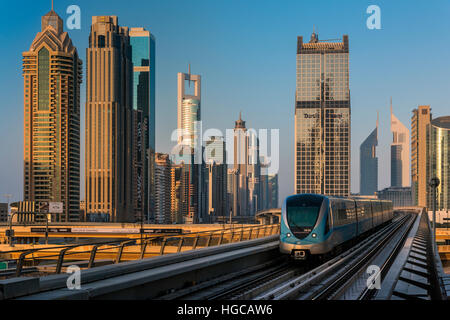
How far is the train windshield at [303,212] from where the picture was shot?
25516 mm

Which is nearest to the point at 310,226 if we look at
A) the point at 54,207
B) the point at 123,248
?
the point at 123,248

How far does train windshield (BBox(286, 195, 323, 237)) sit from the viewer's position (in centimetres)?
2552

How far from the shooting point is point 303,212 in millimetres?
25984

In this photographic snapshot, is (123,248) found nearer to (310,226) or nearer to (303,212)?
(310,226)

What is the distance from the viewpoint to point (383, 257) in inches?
1040

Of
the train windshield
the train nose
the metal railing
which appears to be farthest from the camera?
the train windshield

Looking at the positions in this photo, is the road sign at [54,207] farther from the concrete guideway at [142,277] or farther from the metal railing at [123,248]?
the concrete guideway at [142,277]

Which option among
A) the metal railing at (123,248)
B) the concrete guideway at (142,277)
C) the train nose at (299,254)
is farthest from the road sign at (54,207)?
the concrete guideway at (142,277)

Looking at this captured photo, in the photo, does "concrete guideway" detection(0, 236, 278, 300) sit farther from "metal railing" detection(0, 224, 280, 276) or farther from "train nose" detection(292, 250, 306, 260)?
"train nose" detection(292, 250, 306, 260)

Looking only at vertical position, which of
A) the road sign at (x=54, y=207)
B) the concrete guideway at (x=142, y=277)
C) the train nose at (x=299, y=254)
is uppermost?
the concrete guideway at (x=142, y=277)

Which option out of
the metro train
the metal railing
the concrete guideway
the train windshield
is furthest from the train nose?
the metal railing

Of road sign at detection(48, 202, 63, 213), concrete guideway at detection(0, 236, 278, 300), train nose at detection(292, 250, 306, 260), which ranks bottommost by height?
road sign at detection(48, 202, 63, 213)

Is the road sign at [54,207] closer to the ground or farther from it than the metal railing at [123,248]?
closer to the ground
